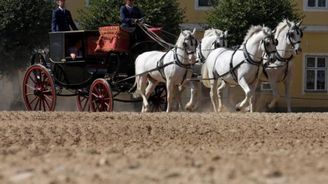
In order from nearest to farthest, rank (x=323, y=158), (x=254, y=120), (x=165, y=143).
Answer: (x=323, y=158) → (x=165, y=143) → (x=254, y=120)

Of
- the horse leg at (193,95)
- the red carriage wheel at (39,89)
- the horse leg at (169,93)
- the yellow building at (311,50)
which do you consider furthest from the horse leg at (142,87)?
the yellow building at (311,50)

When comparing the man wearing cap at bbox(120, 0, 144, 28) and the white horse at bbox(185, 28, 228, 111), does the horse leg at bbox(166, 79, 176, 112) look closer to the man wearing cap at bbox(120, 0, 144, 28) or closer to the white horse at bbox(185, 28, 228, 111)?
the white horse at bbox(185, 28, 228, 111)

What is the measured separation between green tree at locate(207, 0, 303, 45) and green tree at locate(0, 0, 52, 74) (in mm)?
6049

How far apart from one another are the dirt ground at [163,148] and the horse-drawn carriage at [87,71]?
1.92m

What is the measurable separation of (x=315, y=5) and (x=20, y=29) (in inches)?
526

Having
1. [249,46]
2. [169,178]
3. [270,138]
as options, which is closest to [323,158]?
[169,178]

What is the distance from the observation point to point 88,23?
28391mm

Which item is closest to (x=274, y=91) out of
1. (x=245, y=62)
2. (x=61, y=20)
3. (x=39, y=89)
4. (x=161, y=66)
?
(x=245, y=62)

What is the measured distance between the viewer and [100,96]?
18656mm

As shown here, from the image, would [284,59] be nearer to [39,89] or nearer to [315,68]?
[39,89]

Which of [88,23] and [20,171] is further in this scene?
[88,23]

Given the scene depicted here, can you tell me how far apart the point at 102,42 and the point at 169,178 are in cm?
1180

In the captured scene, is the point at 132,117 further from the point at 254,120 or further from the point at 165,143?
the point at 165,143

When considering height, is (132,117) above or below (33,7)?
below
